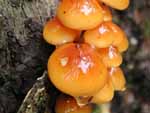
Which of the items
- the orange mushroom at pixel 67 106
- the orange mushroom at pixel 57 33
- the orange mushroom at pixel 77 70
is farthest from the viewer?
the orange mushroom at pixel 67 106

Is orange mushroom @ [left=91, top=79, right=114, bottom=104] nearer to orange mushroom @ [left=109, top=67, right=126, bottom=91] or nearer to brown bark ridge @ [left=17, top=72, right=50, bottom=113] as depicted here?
orange mushroom @ [left=109, top=67, right=126, bottom=91]

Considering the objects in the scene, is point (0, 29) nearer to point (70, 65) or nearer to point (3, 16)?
point (3, 16)

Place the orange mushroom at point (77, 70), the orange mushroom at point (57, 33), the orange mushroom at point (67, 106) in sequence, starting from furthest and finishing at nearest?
the orange mushroom at point (67, 106) < the orange mushroom at point (57, 33) < the orange mushroom at point (77, 70)

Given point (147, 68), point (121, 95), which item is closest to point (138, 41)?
point (147, 68)

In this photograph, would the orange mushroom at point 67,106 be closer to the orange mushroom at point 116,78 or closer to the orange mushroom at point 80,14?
the orange mushroom at point 116,78

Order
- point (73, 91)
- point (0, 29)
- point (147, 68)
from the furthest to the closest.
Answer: point (147, 68) < point (0, 29) < point (73, 91)

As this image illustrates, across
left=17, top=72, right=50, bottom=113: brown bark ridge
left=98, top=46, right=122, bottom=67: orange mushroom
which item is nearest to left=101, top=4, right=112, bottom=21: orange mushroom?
left=98, top=46, right=122, bottom=67: orange mushroom

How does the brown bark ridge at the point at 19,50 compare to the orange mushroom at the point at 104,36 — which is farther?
the brown bark ridge at the point at 19,50

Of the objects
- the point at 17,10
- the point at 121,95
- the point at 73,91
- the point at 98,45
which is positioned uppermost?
the point at 17,10

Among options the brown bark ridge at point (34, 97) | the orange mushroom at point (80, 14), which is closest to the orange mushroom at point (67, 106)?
the brown bark ridge at point (34, 97)
